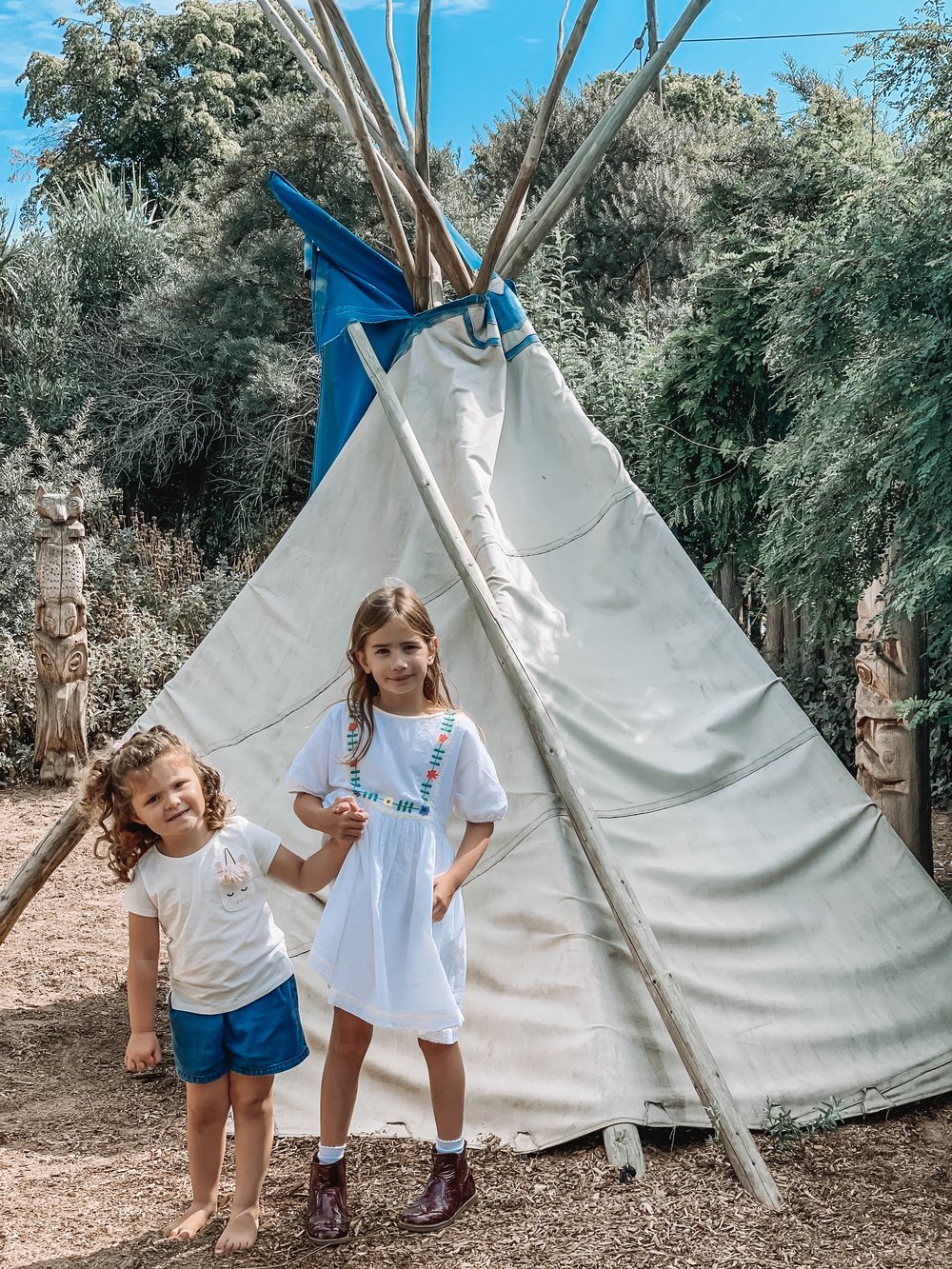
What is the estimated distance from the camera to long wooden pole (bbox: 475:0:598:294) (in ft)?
11.8

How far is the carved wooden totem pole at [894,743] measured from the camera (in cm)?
419

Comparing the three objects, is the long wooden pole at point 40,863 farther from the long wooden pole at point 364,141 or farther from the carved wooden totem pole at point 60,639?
the carved wooden totem pole at point 60,639

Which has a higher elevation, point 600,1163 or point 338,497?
point 338,497

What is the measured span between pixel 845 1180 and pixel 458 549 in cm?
184

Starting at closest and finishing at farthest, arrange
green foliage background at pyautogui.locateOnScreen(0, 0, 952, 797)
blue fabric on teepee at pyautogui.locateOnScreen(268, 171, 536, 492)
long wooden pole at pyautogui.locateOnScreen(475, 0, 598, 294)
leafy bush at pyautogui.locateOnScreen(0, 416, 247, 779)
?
green foliage background at pyautogui.locateOnScreen(0, 0, 952, 797)
long wooden pole at pyautogui.locateOnScreen(475, 0, 598, 294)
blue fabric on teepee at pyautogui.locateOnScreen(268, 171, 536, 492)
leafy bush at pyautogui.locateOnScreen(0, 416, 247, 779)

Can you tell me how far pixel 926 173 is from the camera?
3340mm

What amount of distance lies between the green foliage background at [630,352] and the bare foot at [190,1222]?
7.39 ft

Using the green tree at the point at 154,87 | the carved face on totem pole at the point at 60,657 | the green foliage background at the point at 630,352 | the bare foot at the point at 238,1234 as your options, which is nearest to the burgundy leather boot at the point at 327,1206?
the bare foot at the point at 238,1234

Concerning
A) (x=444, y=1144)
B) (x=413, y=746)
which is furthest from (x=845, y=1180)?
(x=413, y=746)

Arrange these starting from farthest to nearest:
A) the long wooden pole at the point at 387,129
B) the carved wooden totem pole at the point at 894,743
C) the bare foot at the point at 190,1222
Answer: the carved wooden totem pole at the point at 894,743 → the long wooden pole at the point at 387,129 → the bare foot at the point at 190,1222

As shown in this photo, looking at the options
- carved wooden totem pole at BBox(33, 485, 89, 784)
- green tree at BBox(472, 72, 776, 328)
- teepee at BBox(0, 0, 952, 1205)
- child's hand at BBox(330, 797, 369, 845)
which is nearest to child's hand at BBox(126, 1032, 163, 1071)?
child's hand at BBox(330, 797, 369, 845)

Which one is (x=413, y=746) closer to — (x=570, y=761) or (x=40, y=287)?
(x=570, y=761)

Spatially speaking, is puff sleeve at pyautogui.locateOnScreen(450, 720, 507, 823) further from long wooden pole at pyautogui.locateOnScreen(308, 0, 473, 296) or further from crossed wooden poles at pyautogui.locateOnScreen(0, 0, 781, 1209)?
long wooden pole at pyautogui.locateOnScreen(308, 0, 473, 296)

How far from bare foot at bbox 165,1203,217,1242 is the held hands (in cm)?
80
